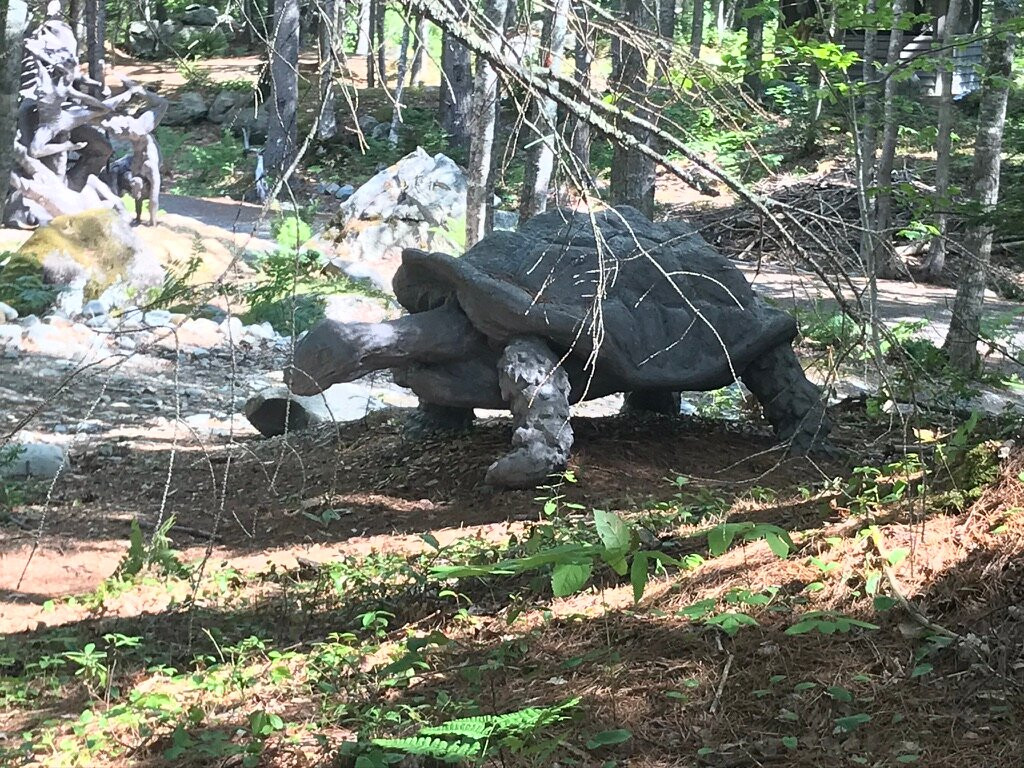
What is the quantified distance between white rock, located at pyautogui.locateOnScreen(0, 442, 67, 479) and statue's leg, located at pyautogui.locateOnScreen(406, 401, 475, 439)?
9.00ft

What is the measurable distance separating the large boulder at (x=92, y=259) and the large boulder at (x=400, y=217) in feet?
9.77

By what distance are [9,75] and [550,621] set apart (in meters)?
5.67

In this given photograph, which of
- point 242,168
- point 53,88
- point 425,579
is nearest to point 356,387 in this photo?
point 425,579

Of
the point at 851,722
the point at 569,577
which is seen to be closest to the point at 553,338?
the point at 569,577

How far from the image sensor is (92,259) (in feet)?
45.5

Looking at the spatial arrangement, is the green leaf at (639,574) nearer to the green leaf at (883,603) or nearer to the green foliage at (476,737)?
the green foliage at (476,737)

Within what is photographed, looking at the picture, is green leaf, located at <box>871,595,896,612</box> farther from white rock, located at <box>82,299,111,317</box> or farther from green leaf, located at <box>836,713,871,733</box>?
white rock, located at <box>82,299,111,317</box>

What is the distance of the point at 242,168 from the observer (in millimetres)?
26922

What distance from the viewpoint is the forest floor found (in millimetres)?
2961

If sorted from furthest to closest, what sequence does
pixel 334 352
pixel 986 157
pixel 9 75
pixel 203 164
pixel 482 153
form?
pixel 203 164, pixel 482 153, pixel 986 157, pixel 9 75, pixel 334 352

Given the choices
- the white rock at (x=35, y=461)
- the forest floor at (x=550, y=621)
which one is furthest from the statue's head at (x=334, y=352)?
the white rock at (x=35, y=461)

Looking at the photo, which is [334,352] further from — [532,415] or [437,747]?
[437,747]

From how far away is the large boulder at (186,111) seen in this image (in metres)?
30.0

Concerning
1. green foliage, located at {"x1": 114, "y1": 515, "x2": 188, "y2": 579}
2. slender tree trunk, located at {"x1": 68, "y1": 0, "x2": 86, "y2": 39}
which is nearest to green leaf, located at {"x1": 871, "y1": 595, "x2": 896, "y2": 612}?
green foliage, located at {"x1": 114, "y1": 515, "x2": 188, "y2": 579}
